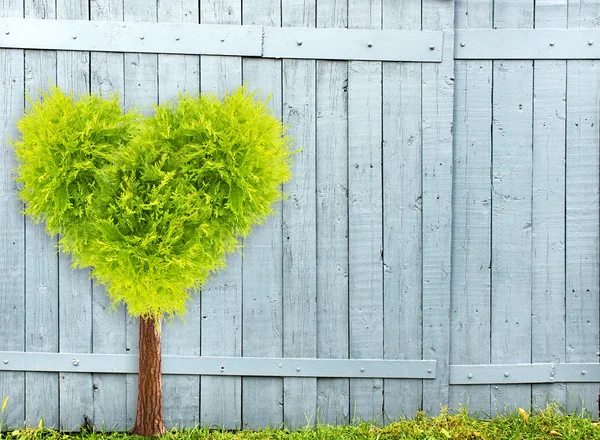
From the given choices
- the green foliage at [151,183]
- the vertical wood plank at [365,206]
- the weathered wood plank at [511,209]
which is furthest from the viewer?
the weathered wood plank at [511,209]

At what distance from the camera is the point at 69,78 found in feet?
10.1

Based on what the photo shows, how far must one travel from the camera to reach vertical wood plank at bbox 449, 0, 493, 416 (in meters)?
3.19

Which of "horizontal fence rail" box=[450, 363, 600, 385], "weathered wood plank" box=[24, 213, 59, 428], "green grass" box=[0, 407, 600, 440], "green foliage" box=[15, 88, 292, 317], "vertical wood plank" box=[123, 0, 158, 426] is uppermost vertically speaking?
"vertical wood plank" box=[123, 0, 158, 426]

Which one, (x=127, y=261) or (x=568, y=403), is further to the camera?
(x=568, y=403)

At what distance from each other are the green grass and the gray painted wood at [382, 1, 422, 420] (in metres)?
0.23

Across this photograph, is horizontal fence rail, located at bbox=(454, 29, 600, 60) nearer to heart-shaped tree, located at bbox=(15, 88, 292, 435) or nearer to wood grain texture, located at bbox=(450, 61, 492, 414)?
wood grain texture, located at bbox=(450, 61, 492, 414)

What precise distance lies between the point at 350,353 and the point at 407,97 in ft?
4.24

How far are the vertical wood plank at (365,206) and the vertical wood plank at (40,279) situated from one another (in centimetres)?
146

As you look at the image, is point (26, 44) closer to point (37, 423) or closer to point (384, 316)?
point (37, 423)

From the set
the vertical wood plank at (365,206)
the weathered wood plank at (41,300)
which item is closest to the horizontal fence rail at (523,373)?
the vertical wood plank at (365,206)

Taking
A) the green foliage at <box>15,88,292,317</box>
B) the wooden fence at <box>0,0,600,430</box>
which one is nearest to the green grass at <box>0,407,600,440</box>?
the wooden fence at <box>0,0,600,430</box>

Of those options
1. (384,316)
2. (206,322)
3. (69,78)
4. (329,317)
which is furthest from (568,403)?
(69,78)

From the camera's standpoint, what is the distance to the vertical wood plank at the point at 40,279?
121 inches

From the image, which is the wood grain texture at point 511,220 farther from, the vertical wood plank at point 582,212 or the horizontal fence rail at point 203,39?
the horizontal fence rail at point 203,39
